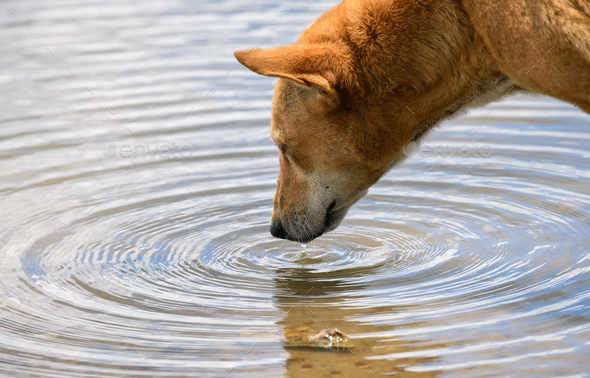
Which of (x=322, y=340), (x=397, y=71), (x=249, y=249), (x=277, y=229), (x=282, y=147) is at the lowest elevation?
(x=322, y=340)

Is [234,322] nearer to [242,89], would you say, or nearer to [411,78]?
[411,78]

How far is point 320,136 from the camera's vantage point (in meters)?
4.26

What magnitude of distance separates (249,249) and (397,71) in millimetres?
1830

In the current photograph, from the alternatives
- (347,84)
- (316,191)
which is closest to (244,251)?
(316,191)

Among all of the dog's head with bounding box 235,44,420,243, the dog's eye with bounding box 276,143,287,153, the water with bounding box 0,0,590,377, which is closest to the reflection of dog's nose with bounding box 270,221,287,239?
the dog's head with bounding box 235,44,420,243

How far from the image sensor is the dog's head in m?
3.86

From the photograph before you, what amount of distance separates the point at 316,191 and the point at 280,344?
1.01m

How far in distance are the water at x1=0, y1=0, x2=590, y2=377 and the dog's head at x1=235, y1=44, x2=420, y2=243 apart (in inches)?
17.0

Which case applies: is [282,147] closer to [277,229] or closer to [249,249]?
[277,229]

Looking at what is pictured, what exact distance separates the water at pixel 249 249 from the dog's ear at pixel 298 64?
1342 mm

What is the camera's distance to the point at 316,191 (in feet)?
15.1

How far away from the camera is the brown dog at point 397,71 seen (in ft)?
11.8

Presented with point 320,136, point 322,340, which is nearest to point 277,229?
point 320,136

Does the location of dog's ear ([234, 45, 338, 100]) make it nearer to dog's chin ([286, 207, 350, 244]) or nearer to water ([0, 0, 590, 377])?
dog's chin ([286, 207, 350, 244])
